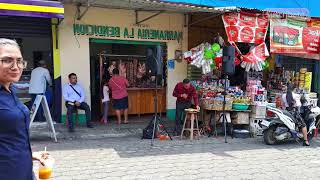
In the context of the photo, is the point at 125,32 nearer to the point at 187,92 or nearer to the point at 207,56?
the point at 207,56

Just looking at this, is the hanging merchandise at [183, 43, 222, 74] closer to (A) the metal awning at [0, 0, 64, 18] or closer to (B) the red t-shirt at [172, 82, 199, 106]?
(B) the red t-shirt at [172, 82, 199, 106]

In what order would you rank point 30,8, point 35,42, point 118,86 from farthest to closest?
point 118,86
point 35,42
point 30,8

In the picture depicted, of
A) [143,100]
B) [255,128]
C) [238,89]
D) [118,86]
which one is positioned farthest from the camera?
[143,100]

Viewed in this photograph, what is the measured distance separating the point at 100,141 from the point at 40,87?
219 centimetres

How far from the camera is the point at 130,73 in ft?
38.1

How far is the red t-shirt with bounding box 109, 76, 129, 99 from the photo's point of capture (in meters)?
10.4

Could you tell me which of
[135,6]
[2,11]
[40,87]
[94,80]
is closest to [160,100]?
[94,80]

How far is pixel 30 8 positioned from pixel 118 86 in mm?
3686

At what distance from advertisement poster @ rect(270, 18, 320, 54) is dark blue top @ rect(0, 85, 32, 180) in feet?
27.8

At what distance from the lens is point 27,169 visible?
2439 mm

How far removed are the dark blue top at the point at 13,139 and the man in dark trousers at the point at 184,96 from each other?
7.09 m

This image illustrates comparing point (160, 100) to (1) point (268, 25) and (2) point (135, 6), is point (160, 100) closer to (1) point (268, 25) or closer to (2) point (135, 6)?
(2) point (135, 6)

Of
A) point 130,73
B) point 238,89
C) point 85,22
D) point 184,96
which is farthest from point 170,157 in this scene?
point 130,73

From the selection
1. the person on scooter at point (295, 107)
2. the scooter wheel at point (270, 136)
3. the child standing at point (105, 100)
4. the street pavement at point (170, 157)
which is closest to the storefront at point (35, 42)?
the street pavement at point (170, 157)
